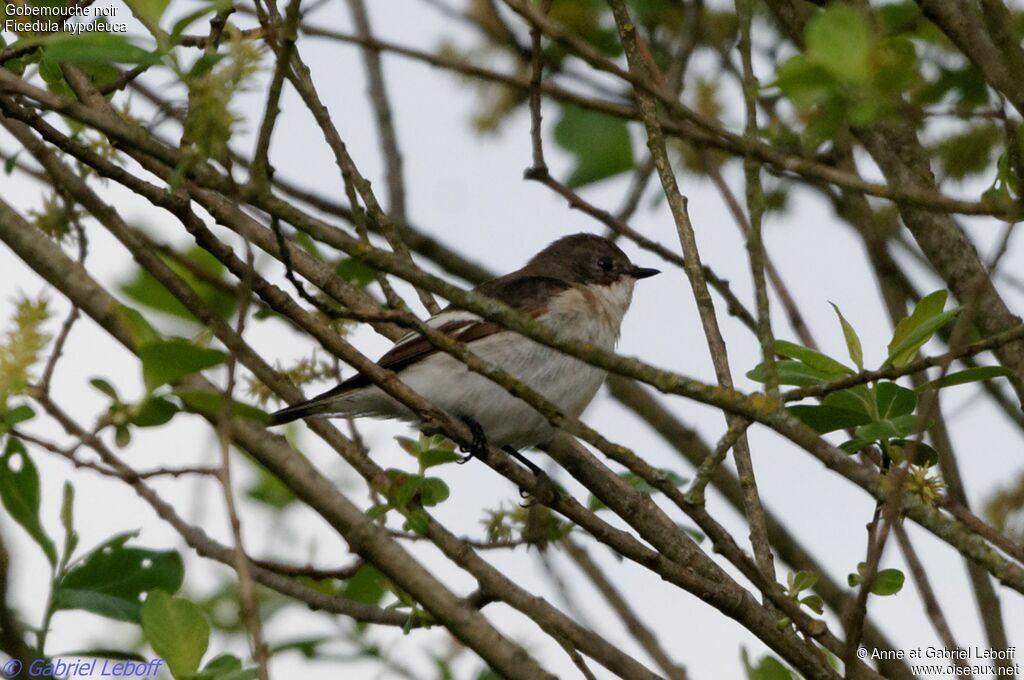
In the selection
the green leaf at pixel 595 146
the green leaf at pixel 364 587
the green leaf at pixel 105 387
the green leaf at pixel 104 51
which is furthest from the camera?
the green leaf at pixel 595 146

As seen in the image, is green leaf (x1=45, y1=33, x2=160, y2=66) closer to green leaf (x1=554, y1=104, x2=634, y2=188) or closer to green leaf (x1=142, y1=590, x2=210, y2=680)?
green leaf (x1=142, y1=590, x2=210, y2=680)

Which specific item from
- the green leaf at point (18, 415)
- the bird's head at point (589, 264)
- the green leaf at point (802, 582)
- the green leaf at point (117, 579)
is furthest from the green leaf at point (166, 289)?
the bird's head at point (589, 264)

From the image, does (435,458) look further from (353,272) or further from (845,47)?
(845,47)

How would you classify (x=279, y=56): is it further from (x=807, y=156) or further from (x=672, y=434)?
(x=672, y=434)

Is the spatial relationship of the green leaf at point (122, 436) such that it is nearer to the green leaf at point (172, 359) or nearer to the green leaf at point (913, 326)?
the green leaf at point (172, 359)

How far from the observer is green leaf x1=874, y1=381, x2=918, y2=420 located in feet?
11.4

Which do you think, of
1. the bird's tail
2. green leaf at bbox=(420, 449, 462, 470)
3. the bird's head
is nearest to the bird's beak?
Result: the bird's head

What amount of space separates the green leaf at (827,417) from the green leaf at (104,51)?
6.15 ft

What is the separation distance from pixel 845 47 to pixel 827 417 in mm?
1414

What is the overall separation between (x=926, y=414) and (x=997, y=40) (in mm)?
1277

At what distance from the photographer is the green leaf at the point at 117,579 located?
3.54 meters

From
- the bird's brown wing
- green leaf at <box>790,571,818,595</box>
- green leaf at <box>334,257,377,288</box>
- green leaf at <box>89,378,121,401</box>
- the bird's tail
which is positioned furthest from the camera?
the bird's brown wing

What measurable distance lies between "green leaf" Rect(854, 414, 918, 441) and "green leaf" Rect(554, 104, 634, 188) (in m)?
2.90

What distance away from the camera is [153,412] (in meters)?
2.86
